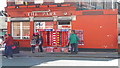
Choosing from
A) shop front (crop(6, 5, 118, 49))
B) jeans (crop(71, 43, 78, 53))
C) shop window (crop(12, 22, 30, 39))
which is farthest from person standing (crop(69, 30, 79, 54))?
shop window (crop(12, 22, 30, 39))

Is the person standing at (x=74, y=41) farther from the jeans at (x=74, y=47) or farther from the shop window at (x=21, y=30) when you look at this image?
the shop window at (x=21, y=30)

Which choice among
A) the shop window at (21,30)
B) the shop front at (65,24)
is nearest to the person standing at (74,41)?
the shop front at (65,24)

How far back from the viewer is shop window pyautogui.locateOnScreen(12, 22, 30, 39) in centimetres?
1867

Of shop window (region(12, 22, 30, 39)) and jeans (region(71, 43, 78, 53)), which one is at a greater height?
shop window (region(12, 22, 30, 39))

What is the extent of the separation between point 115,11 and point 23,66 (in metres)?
9.37

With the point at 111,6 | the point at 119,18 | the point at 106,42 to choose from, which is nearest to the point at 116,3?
the point at 111,6

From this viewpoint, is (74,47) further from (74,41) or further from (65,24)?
(65,24)

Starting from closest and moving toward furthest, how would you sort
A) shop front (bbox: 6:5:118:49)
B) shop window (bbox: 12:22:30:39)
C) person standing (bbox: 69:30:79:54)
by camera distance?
1. person standing (bbox: 69:30:79:54)
2. shop front (bbox: 6:5:118:49)
3. shop window (bbox: 12:22:30:39)

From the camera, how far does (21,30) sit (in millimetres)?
18844

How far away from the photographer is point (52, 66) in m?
9.86

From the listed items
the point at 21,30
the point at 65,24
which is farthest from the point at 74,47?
the point at 21,30

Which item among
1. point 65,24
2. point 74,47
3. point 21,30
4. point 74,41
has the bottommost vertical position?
point 74,47

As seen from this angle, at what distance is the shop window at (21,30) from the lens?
61.3 ft

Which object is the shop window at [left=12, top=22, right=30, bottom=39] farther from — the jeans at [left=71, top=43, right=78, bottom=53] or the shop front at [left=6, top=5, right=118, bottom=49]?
the jeans at [left=71, top=43, right=78, bottom=53]
